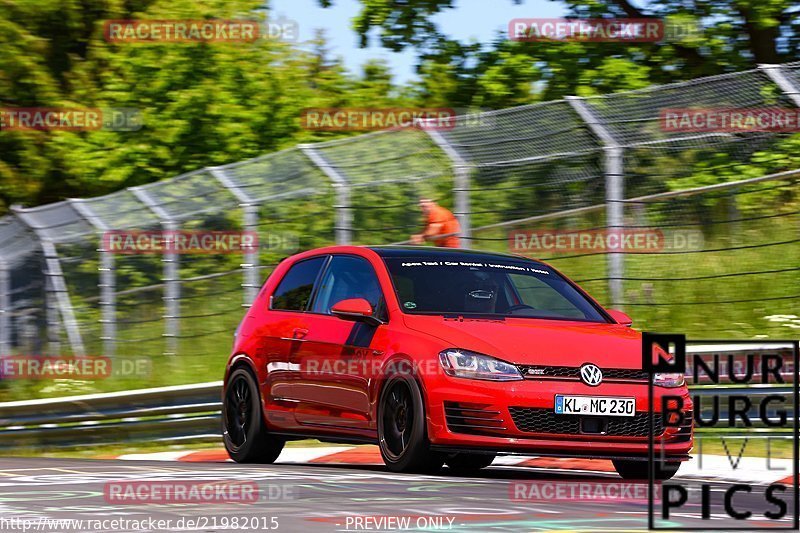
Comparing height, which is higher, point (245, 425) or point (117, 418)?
point (245, 425)

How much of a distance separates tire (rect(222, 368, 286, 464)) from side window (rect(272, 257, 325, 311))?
583mm

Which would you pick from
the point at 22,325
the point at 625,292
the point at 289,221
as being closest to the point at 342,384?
the point at 625,292

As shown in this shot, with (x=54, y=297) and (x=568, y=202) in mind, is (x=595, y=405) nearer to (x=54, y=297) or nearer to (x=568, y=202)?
(x=568, y=202)

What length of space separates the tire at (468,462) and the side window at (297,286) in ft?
5.28

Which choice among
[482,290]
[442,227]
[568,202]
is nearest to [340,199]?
[442,227]

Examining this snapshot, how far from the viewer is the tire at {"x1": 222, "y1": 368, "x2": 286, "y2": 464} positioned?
11570 mm

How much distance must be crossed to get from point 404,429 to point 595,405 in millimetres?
1152

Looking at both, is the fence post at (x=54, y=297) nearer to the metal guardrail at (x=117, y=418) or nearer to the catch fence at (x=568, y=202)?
the catch fence at (x=568, y=202)

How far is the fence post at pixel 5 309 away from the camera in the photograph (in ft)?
64.4

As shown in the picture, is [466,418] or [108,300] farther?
[108,300]

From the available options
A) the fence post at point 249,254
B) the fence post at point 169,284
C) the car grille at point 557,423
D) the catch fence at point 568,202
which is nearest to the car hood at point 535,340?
the car grille at point 557,423

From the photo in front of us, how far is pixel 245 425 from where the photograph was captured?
11758 mm

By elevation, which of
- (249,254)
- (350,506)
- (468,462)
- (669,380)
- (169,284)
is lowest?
(169,284)

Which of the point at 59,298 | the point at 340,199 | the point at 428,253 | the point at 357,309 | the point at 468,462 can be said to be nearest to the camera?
the point at 357,309
